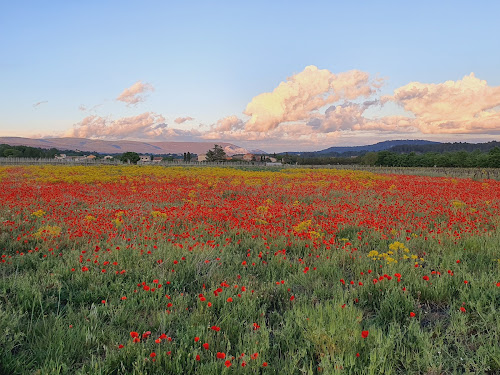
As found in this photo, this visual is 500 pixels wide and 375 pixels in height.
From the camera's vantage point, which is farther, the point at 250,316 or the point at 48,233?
the point at 48,233

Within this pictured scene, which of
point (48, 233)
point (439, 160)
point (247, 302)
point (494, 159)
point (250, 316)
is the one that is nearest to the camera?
point (250, 316)

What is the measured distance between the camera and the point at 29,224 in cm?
857

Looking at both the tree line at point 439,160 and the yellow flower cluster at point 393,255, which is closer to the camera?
the yellow flower cluster at point 393,255

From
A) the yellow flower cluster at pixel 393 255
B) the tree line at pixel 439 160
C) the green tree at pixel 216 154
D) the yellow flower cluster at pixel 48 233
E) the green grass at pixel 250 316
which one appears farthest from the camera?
the green tree at pixel 216 154

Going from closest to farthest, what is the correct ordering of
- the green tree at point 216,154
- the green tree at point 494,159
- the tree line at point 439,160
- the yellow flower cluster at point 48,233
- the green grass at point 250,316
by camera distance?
the green grass at point 250,316 < the yellow flower cluster at point 48,233 < the green tree at point 494,159 < the tree line at point 439,160 < the green tree at point 216,154

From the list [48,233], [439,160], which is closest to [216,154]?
[439,160]

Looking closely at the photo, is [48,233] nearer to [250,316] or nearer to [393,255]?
[250,316]

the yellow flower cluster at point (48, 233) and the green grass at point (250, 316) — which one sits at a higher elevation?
the yellow flower cluster at point (48, 233)

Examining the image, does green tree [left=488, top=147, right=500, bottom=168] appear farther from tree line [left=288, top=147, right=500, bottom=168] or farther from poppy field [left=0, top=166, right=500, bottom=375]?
poppy field [left=0, top=166, right=500, bottom=375]

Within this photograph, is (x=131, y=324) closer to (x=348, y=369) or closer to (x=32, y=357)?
(x=32, y=357)

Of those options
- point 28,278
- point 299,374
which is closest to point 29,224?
point 28,278

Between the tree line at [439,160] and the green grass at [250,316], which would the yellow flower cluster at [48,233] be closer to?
A: the green grass at [250,316]

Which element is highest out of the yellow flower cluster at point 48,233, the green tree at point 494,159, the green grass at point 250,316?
the green tree at point 494,159

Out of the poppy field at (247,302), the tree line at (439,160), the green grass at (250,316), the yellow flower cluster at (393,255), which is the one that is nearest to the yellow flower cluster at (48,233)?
the poppy field at (247,302)
